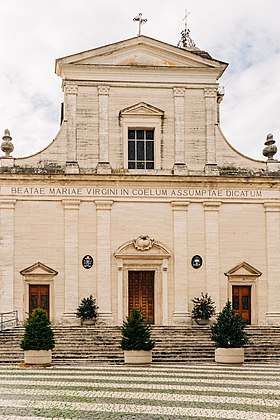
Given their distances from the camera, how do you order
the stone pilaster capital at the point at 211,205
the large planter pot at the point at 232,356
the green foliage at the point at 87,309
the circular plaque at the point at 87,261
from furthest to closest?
1. the stone pilaster capital at the point at 211,205
2. the circular plaque at the point at 87,261
3. the green foliage at the point at 87,309
4. the large planter pot at the point at 232,356

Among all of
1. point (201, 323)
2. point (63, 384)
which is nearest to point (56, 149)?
point (201, 323)

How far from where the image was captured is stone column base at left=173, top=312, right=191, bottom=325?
30.1 meters

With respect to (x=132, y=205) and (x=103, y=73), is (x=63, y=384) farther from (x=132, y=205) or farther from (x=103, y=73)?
(x=103, y=73)

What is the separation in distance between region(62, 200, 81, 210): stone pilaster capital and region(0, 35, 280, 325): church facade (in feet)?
0.14

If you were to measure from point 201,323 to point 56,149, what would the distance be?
9482 millimetres

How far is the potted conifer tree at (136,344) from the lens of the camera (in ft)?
73.3

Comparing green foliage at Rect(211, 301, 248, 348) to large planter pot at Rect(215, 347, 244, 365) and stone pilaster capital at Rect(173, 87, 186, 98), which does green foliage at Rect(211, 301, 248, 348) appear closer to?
large planter pot at Rect(215, 347, 244, 365)

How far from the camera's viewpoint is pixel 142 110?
3142cm

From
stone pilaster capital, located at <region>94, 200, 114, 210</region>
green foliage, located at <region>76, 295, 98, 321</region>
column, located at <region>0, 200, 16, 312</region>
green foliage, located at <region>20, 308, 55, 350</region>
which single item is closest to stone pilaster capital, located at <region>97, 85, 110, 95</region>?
stone pilaster capital, located at <region>94, 200, 114, 210</region>

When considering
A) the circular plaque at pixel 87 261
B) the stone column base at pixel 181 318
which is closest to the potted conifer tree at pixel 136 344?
the stone column base at pixel 181 318

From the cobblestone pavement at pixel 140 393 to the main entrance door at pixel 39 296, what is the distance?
8.67m

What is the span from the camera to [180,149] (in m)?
31.4

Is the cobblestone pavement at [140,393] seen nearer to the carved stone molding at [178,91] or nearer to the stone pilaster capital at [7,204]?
the stone pilaster capital at [7,204]

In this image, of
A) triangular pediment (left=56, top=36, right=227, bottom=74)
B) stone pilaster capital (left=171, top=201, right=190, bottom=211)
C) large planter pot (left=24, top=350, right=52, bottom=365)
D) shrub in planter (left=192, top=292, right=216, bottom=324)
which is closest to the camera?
large planter pot (left=24, top=350, right=52, bottom=365)
